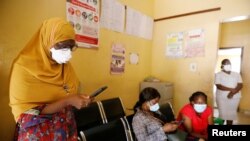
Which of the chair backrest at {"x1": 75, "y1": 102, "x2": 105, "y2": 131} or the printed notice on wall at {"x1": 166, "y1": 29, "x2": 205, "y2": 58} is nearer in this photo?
the chair backrest at {"x1": 75, "y1": 102, "x2": 105, "y2": 131}

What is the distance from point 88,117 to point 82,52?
0.72 meters

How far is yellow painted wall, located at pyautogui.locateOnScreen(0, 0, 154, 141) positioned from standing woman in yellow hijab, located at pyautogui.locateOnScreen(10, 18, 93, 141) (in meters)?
0.57

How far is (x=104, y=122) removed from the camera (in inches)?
68.2

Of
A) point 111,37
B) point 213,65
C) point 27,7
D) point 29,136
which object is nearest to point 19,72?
point 29,136

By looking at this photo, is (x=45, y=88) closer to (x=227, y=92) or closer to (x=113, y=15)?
(x=113, y=15)

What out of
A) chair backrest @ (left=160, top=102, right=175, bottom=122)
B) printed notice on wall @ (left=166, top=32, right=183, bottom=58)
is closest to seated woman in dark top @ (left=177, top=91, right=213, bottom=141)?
chair backrest @ (left=160, top=102, right=175, bottom=122)

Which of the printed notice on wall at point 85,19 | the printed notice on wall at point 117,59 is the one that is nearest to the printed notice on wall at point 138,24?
the printed notice on wall at point 117,59

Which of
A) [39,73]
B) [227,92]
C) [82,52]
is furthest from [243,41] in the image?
[39,73]

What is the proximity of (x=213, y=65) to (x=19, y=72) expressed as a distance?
8.55 ft

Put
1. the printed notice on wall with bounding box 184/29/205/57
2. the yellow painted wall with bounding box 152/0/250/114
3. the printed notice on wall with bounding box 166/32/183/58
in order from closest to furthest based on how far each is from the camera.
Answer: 1. the yellow painted wall with bounding box 152/0/250/114
2. the printed notice on wall with bounding box 184/29/205/57
3. the printed notice on wall with bounding box 166/32/183/58

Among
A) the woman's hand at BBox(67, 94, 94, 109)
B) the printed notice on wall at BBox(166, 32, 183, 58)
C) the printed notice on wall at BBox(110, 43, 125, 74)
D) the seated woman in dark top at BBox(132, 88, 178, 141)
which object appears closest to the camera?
the woman's hand at BBox(67, 94, 94, 109)

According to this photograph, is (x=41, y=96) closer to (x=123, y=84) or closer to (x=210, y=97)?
(x=123, y=84)

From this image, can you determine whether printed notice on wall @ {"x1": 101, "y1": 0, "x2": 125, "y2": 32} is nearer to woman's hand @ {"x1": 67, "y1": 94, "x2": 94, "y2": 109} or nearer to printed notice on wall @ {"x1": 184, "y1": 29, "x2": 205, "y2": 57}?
printed notice on wall @ {"x1": 184, "y1": 29, "x2": 205, "y2": 57}

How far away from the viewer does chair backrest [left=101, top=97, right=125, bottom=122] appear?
6.00 ft
